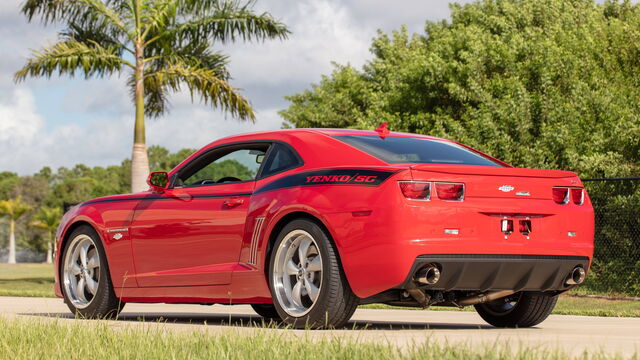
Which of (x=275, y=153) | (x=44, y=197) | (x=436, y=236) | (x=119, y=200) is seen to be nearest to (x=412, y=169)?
(x=436, y=236)

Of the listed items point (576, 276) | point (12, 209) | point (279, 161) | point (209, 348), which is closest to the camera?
point (209, 348)

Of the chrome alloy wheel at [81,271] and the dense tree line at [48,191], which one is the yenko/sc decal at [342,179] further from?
the dense tree line at [48,191]

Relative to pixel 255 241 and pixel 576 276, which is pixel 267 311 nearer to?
pixel 255 241

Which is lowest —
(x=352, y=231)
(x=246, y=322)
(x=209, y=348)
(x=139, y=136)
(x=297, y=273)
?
(x=246, y=322)

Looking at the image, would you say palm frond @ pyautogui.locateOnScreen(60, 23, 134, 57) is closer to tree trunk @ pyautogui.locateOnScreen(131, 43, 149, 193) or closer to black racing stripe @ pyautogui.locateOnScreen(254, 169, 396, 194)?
tree trunk @ pyautogui.locateOnScreen(131, 43, 149, 193)

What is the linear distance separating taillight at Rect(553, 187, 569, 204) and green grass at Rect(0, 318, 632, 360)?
187 centimetres

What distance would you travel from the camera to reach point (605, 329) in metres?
8.60

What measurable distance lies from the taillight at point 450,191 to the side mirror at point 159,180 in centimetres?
296

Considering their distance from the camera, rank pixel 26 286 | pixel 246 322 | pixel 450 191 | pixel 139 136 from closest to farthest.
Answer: pixel 450 191, pixel 246 322, pixel 26 286, pixel 139 136

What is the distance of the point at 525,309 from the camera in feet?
28.7

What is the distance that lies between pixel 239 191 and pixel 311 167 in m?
0.76

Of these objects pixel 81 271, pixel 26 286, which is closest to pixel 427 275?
pixel 81 271

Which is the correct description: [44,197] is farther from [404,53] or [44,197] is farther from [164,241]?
[164,241]

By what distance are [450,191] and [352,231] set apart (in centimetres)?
76
